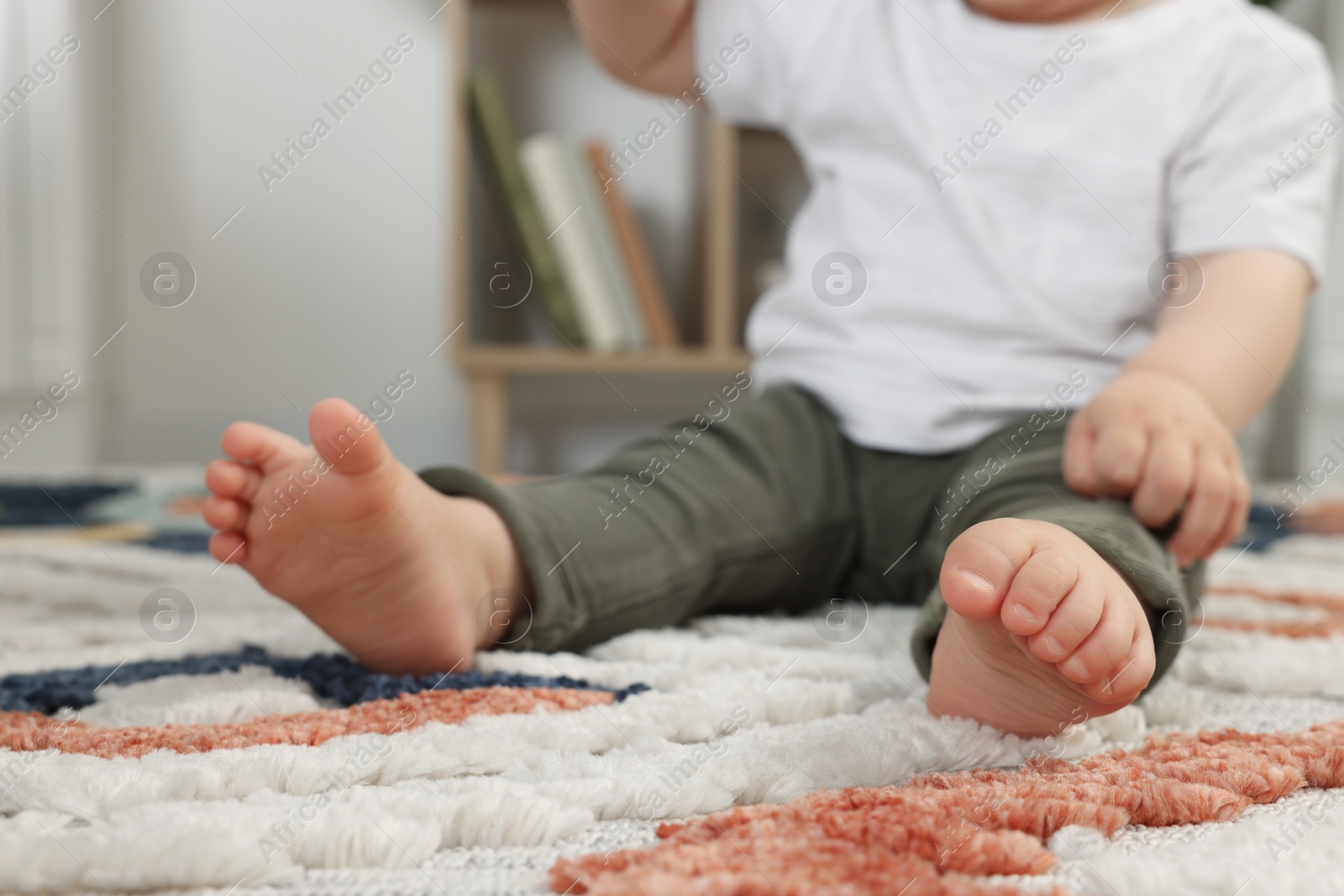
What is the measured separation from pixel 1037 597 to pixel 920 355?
1.24ft

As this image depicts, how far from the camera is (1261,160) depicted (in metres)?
0.69

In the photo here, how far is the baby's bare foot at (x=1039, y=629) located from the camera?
13.9 inches

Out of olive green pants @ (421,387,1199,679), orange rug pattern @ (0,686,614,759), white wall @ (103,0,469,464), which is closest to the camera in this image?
orange rug pattern @ (0,686,614,759)

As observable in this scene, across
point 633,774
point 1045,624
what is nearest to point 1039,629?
point 1045,624

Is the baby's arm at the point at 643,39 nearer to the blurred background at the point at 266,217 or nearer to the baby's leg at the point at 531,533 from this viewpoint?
the baby's leg at the point at 531,533

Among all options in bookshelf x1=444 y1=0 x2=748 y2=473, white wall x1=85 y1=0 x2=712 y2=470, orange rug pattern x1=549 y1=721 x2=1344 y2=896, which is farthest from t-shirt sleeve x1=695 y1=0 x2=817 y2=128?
white wall x1=85 y1=0 x2=712 y2=470

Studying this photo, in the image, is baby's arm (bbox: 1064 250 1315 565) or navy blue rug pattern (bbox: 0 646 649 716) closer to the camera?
navy blue rug pattern (bbox: 0 646 649 716)

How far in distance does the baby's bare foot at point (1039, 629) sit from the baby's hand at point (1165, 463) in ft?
0.51

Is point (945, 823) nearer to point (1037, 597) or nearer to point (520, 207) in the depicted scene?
point (1037, 597)

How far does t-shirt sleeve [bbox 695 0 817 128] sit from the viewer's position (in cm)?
77

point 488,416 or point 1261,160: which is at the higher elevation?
point 1261,160

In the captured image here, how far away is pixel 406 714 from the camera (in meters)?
0.39

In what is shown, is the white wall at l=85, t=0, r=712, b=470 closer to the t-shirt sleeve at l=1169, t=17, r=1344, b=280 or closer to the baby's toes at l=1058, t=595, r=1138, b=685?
the t-shirt sleeve at l=1169, t=17, r=1344, b=280

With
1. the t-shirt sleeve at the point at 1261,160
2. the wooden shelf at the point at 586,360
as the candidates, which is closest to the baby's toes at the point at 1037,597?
the t-shirt sleeve at the point at 1261,160
